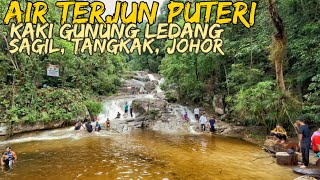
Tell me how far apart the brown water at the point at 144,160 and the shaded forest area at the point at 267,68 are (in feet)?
8.69

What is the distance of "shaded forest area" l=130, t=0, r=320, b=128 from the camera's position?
39.8ft

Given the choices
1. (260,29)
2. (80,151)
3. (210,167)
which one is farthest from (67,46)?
(210,167)

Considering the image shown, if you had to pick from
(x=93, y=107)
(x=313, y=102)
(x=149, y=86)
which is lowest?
(x=93, y=107)

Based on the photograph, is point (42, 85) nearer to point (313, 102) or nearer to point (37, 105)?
point (37, 105)

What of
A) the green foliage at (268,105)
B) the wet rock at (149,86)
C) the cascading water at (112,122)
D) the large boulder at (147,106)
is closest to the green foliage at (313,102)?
the green foliage at (268,105)

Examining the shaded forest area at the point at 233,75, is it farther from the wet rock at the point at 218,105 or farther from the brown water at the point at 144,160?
the brown water at the point at 144,160

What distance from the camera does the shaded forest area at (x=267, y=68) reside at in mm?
12117

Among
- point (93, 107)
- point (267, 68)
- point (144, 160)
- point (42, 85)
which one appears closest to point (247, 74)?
point (267, 68)

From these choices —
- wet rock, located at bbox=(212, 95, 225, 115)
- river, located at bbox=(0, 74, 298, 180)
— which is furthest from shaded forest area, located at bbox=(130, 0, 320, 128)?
river, located at bbox=(0, 74, 298, 180)

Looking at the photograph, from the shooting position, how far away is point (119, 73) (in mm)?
39656

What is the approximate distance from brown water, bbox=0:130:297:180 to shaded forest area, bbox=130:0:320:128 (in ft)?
8.69

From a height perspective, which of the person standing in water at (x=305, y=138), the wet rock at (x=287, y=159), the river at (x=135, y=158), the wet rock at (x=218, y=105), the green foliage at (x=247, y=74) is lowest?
the river at (x=135, y=158)

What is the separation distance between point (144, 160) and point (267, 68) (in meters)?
13.5

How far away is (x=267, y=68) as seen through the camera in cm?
1952
